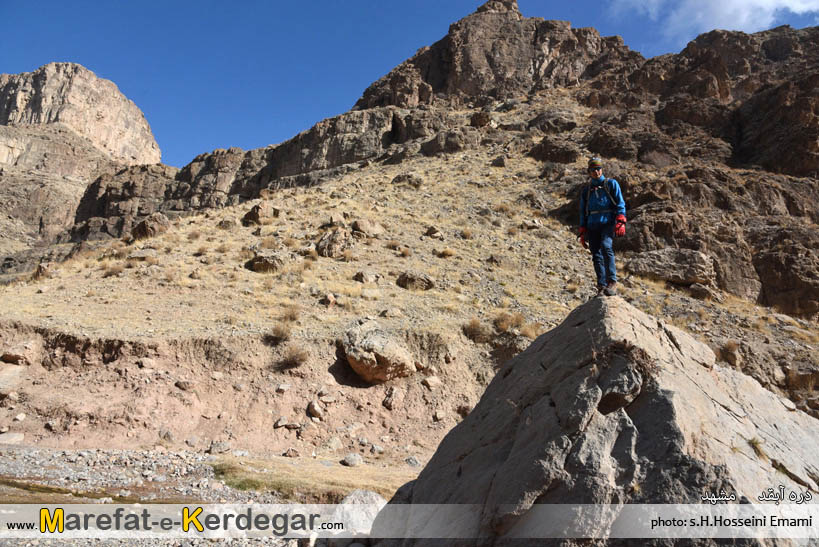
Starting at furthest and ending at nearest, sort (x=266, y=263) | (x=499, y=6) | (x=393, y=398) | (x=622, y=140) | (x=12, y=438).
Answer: (x=499, y=6)
(x=622, y=140)
(x=266, y=263)
(x=393, y=398)
(x=12, y=438)

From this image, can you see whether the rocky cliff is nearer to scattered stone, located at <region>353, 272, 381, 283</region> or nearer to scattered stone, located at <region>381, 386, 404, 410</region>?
scattered stone, located at <region>353, 272, 381, 283</region>

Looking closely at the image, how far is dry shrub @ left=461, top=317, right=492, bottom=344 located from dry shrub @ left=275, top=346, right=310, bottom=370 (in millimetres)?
4472

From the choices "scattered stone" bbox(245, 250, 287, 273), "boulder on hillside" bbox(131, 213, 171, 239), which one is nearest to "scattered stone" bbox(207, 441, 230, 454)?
"scattered stone" bbox(245, 250, 287, 273)

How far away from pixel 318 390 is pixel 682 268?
15.9 metres

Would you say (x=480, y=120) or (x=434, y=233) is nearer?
(x=434, y=233)

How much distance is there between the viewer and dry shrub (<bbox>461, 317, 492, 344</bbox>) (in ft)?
42.5

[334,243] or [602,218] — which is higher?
[334,243]

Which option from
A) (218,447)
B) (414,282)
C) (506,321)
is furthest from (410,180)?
(218,447)

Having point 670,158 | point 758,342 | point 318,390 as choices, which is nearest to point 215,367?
point 318,390

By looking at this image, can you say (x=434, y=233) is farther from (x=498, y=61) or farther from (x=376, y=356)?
(x=498, y=61)

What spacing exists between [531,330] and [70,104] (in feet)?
415

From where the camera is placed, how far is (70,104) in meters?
105

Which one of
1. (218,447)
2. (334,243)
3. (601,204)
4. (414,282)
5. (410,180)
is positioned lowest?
(218,447)

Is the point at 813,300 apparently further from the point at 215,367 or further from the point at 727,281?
the point at 215,367
